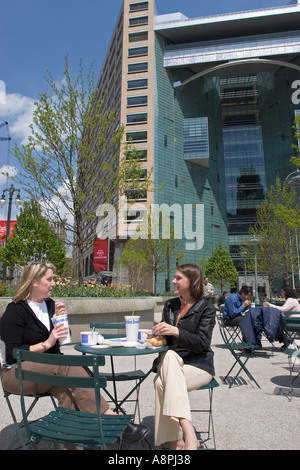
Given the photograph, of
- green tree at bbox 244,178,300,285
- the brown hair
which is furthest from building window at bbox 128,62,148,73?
the brown hair

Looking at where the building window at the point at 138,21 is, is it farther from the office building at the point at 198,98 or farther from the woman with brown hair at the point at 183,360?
the woman with brown hair at the point at 183,360

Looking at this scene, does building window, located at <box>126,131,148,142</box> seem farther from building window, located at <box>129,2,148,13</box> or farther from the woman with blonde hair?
the woman with blonde hair

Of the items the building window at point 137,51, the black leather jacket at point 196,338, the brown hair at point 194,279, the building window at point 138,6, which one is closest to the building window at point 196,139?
the building window at point 137,51

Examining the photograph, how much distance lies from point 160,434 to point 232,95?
65373mm

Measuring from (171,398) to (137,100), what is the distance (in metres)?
44.8

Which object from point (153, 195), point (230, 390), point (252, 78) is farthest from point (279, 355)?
point (252, 78)

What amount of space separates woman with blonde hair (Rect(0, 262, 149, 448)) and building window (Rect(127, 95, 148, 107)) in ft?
142

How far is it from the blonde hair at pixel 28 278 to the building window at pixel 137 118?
138 feet

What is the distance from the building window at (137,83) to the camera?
4384 centimetres

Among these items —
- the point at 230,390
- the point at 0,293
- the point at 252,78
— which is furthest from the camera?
the point at 252,78

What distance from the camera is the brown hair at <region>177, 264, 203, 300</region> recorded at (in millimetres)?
3279

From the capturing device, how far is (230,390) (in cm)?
502

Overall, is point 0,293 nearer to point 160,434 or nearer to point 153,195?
point 160,434
